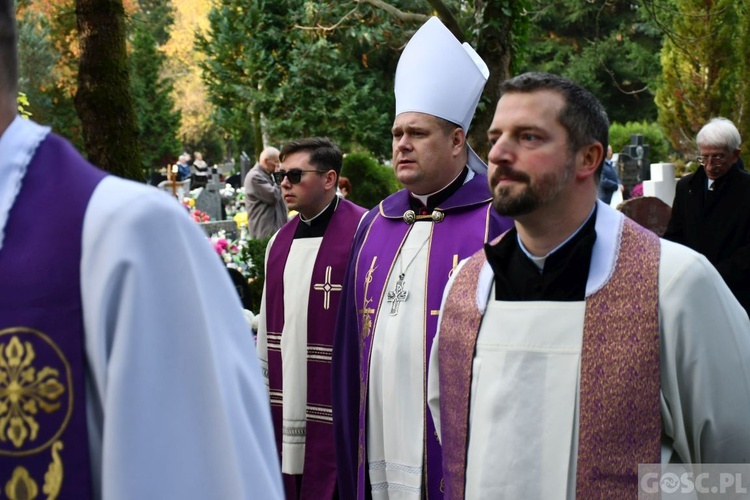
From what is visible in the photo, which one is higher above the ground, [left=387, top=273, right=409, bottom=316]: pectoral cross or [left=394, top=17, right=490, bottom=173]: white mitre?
[left=394, top=17, right=490, bottom=173]: white mitre

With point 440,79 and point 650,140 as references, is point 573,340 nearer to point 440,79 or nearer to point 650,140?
point 440,79

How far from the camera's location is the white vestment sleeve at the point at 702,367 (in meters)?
2.80

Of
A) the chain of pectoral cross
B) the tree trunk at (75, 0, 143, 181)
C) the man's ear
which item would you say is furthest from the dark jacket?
the man's ear

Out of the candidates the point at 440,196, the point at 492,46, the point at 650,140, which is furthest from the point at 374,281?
the point at 650,140

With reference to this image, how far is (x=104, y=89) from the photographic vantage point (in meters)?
7.43

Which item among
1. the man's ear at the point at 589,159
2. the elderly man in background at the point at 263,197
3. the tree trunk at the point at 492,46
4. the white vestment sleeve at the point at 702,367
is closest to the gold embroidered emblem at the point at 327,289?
the man's ear at the point at 589,159

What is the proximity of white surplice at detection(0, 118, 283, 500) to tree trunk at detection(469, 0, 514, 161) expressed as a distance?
9236 millimetres

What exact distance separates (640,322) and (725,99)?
2185cm

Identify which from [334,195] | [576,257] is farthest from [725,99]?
[576,257]

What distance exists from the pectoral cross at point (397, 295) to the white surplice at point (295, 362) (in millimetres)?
1644

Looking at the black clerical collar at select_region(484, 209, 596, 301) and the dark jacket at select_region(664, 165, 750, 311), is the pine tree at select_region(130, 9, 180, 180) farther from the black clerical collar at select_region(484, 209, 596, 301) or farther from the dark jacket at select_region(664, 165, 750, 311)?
the black clerical collar at select_region(484, 209, 596, 301)

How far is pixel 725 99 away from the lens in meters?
23.3

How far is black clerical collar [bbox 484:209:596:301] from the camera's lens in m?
3.01

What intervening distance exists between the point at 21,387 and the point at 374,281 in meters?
3.26
